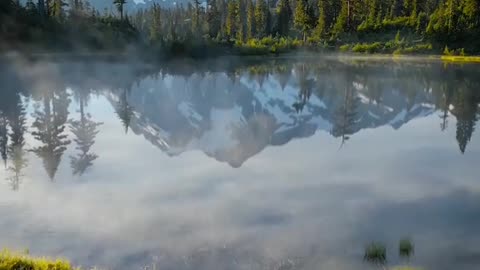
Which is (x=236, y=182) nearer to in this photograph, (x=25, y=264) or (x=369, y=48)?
(x=25, y=264)

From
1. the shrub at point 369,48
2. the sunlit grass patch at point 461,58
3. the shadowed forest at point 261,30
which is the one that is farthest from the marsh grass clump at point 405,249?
the shrub at point 369,48

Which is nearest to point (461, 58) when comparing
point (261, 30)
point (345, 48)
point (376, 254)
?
point (345, 48)

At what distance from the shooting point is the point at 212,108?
34.8 m

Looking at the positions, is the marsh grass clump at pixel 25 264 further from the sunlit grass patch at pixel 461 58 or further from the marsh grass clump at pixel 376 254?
the sunlit grass patch at pixel 461 58

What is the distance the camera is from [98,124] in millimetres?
25938

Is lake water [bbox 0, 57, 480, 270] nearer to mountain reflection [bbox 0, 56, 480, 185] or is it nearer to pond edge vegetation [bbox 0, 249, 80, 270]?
mountain reflection [bbox 0, 56, 480, 185]

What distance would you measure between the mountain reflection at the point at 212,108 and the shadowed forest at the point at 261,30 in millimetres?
16445

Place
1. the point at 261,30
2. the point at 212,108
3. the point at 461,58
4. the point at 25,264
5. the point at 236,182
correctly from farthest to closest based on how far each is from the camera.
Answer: the point at 261,30 < the point at 461,58 < the point at 212,108 < the point at 236,182 < the point at 25,264

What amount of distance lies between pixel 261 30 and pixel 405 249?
433 feet

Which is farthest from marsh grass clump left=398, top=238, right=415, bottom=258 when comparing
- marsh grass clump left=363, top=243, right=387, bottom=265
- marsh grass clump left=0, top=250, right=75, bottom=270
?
marsh grass clump left=0, top=250, right=75, bottom=270

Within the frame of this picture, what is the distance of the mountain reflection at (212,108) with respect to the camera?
2158 cm

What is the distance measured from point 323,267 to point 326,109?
23.9 metres

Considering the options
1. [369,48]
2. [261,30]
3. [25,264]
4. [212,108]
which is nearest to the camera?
[25,264]

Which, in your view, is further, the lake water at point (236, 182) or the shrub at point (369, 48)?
the shrub at point (369, 48)
